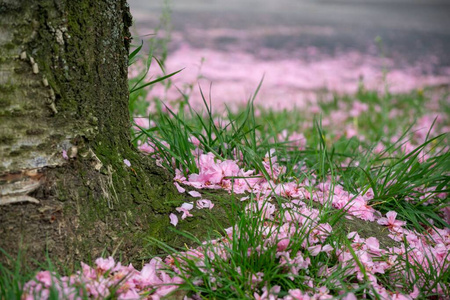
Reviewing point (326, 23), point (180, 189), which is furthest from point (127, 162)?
point (326, 23)

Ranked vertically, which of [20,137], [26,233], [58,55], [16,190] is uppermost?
[58,55]

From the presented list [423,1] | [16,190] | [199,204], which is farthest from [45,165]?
[423,1]

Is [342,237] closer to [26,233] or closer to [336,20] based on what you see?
[26,233]

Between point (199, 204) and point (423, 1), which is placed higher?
point (423, 1)

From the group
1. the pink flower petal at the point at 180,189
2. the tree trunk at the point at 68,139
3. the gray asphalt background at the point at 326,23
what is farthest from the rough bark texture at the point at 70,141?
the gray asphalt background at the point at 326,23

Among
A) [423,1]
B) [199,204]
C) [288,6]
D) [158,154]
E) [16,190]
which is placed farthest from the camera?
[423,1]

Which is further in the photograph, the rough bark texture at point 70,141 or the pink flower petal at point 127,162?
the pink flower petal at point 127,162

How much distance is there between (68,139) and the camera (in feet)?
4.80

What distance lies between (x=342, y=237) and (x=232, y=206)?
0.44m

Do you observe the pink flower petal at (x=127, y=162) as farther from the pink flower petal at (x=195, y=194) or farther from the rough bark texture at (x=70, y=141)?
the pink flower petal at (x=195, y=194)

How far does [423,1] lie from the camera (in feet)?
82.3

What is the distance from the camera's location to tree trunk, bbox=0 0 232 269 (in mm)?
1362

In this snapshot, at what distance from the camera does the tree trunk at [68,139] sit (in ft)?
4.47

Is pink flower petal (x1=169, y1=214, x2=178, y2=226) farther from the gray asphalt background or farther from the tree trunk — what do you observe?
the gray asphalt background
